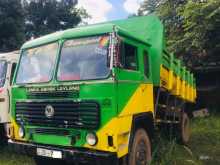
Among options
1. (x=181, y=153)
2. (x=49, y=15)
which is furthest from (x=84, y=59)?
(x=49, y=15)

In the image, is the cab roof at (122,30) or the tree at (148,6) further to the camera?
the tree at (148,6)

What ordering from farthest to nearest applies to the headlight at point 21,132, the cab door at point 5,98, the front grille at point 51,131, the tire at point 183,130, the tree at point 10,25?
the tree at point 10,25 < the tire at point 183,130 < the cab door at point 5,98 < the headlight at point 21,132 < the front grille at point 51,131

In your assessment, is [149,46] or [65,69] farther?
[149,46]

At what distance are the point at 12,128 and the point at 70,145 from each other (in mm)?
1464

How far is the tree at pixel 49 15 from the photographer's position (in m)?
29.6

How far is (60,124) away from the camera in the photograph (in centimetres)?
562

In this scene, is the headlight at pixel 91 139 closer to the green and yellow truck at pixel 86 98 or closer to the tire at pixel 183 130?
the green and yellow truck at pixel 86 98

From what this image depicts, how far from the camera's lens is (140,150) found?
625 cm

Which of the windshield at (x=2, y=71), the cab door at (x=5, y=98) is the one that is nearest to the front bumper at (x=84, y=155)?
the cab door at (x=5, y=98)

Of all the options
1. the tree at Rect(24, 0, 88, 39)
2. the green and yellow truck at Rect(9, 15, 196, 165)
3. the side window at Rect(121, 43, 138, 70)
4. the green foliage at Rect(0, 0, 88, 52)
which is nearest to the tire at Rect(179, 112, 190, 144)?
the green and yellow truck at Rect(9, 15, 196, 165)

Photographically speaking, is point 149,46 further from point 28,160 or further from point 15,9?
point 15,9

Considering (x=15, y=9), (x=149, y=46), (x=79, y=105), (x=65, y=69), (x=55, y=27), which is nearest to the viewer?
(x=79, y=105)

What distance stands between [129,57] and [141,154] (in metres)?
1.79

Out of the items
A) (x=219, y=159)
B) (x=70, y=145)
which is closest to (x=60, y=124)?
(x=70, y=145)
